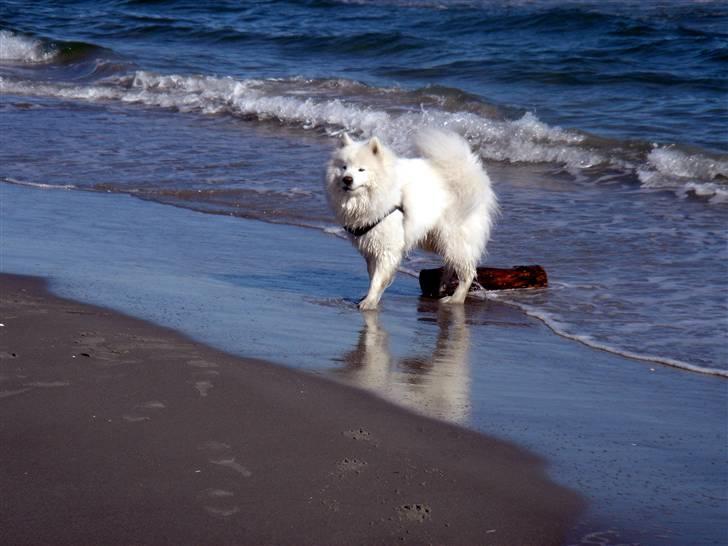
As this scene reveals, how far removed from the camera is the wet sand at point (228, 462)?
11.5 ft

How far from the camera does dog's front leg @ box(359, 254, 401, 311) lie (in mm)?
7129

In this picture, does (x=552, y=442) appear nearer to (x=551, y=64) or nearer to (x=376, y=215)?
(x=376, y=215)

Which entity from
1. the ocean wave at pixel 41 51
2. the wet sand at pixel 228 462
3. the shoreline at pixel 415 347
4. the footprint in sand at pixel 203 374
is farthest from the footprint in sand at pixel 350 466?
the ocean wave at pixel 41 51

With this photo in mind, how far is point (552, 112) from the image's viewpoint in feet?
48.8

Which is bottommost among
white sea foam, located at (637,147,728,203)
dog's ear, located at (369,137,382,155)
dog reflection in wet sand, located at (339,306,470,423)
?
dog reflection in wet sand, located at (339,306,470,423)

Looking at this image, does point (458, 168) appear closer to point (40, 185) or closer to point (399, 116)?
point (40, 185)

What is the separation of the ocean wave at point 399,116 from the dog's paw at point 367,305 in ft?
15.1

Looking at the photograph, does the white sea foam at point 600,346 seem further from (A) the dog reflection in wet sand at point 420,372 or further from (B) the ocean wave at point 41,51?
(B) the ocean wave at point 41,51

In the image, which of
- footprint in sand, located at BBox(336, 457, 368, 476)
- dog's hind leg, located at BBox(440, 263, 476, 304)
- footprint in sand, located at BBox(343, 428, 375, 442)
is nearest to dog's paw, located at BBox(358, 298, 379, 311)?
dog's hind leg, located at BBox(440, 263, 476, 304)

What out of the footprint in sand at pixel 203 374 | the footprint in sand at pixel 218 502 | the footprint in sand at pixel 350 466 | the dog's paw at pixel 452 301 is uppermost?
the footprint in sand at pixel 218 502

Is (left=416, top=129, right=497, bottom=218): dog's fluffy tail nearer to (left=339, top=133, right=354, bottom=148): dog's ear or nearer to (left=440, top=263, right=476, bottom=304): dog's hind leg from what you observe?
(left=440, top=263, right=476, bottom=304): dog's hind leg

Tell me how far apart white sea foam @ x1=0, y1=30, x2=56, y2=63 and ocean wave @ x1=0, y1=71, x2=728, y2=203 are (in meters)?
4.01

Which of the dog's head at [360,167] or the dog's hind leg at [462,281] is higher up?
the dog's head at [360,167]

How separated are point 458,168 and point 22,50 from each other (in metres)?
18.3
